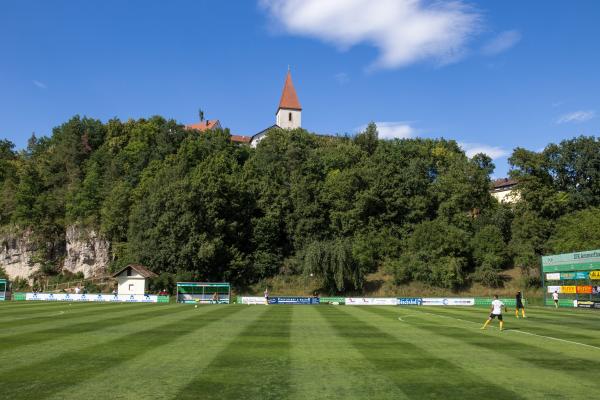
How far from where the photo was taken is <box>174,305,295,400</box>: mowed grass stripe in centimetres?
1046

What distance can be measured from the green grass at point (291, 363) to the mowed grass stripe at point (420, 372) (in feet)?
0.09

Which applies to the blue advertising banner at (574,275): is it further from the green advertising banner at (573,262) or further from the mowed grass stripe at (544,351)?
the mowed grass stripe at (544,351)

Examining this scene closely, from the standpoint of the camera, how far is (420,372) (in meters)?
13.1

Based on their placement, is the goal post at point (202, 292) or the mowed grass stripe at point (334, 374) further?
the goal post at point (202, 292)

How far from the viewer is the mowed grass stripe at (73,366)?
1081cm

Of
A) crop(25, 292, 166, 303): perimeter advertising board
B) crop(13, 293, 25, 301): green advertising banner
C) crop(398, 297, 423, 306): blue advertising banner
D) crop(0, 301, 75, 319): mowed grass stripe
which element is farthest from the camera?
crop(13, 293, 25, 301): green advertising banner

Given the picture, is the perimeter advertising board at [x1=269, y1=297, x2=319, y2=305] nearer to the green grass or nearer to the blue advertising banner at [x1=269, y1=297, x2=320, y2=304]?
the blue advertising banner at [x1=269, y1=297, x2=320, y2=304]

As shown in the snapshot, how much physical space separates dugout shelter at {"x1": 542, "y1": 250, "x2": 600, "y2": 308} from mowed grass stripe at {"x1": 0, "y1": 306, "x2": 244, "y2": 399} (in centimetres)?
3913

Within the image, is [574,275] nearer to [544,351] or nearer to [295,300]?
[295,300]

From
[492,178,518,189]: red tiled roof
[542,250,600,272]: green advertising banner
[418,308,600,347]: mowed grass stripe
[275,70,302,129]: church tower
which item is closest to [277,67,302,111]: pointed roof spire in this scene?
[275,70,302,129]: church tower

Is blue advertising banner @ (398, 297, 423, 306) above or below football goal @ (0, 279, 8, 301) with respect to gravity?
below

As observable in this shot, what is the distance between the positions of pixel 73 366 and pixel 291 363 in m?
6.27

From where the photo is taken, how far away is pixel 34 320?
26922 mm

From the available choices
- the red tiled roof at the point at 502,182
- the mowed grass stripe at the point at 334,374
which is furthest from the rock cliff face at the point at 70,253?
the red tiled roof at the point at 502,182
